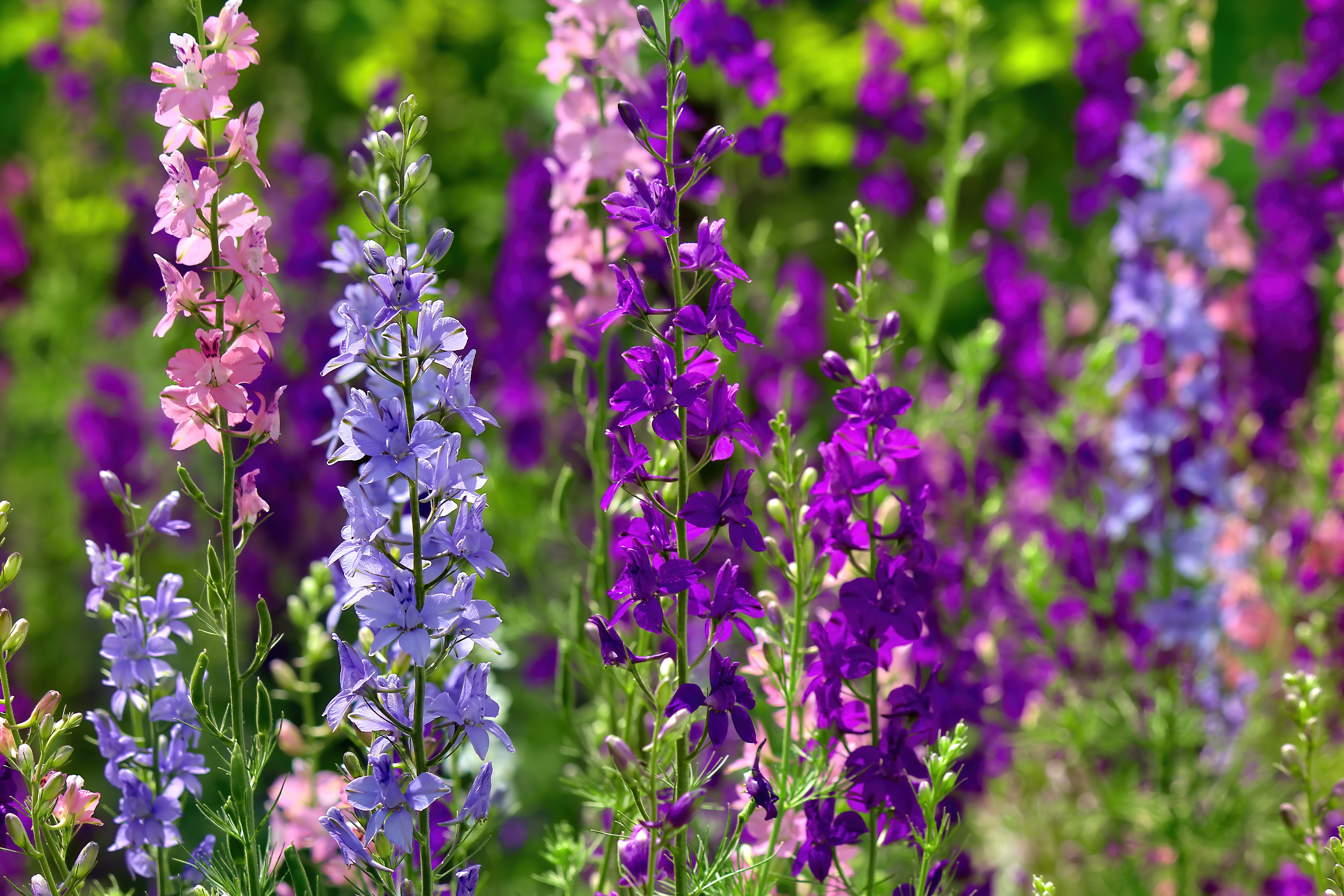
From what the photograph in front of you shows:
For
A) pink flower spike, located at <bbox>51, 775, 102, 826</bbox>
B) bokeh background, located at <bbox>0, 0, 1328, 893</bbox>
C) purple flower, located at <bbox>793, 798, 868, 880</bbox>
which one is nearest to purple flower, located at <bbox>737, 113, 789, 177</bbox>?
bokeh background, located at <bbox>0, 0, 1328, 893</bbox>

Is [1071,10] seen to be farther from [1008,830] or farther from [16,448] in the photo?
[16,448]

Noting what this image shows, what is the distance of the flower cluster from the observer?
1.18 meters

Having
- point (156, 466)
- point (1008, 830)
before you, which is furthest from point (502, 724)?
point (156, 466)

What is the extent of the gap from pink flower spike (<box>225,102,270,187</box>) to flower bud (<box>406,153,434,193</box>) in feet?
0.55

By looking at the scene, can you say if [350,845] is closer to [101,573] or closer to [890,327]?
[101,573]

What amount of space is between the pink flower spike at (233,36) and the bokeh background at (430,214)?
95 centimetres

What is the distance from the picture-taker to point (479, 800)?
49.3 inches

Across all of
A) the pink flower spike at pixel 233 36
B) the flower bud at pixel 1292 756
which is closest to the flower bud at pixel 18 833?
the pink flower spike at pixel 233 36

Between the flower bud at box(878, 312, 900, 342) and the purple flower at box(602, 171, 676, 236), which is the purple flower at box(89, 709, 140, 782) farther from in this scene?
the flower bud at box(878, 312, 900, 342)

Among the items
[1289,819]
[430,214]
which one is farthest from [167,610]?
[1289,819]

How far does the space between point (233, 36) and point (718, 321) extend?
617 mm

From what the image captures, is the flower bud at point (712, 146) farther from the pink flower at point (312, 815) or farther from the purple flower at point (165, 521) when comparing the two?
the pink flower at point (312, 815)

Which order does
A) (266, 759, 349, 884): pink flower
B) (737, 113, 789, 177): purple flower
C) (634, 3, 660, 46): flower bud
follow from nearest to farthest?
1. (634, 3, 660, 46): flower bud
2. (266, 759, 349, 884): pink flower
3. (737, 113, 789, 177): purple flower

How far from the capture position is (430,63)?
578cm
